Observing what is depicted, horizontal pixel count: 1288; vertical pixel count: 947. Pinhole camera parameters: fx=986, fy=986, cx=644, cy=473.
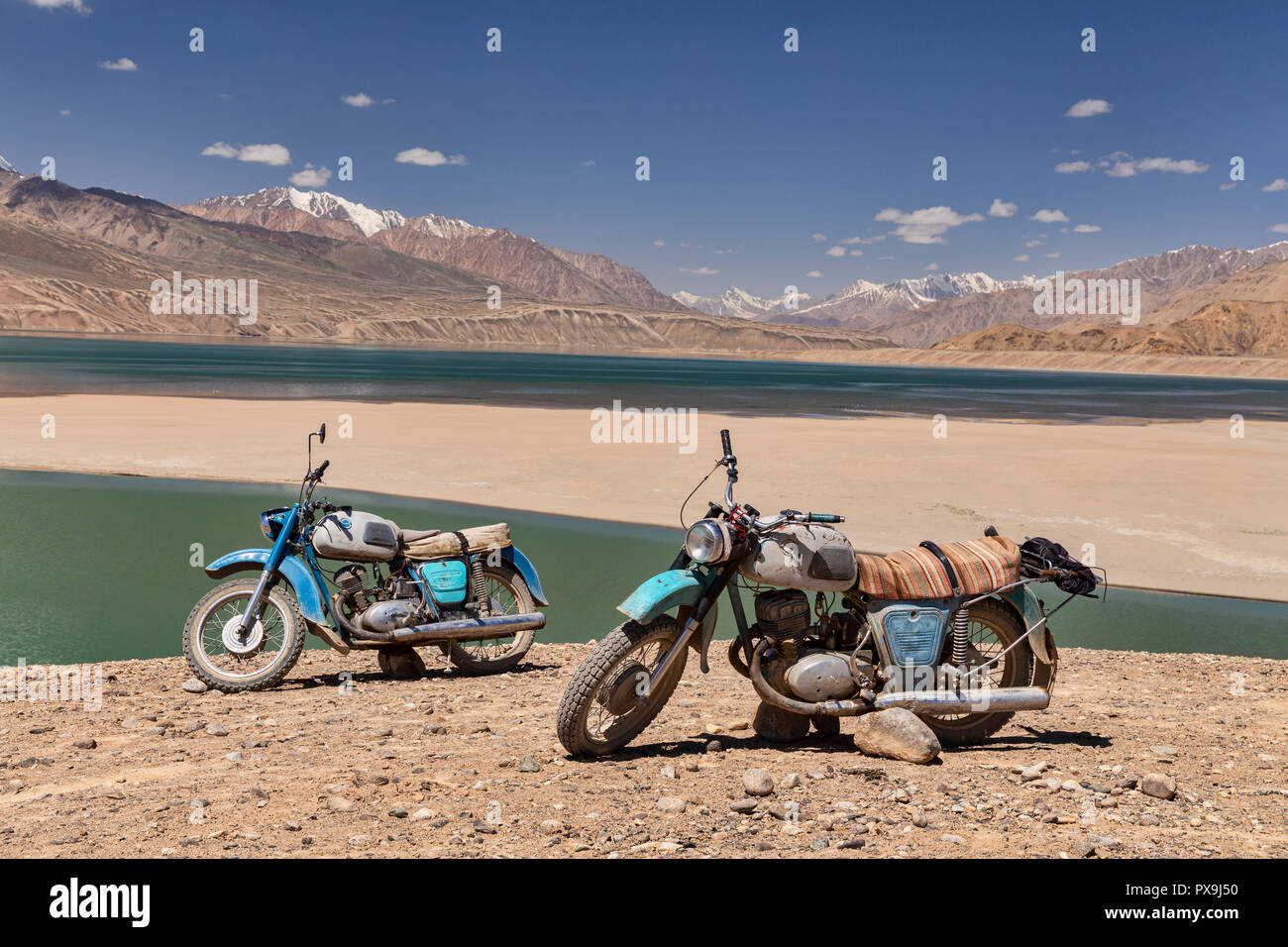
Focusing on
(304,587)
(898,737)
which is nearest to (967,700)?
(898,737)

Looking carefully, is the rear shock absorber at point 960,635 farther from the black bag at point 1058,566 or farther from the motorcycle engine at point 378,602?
the motorcycle engine at point 378,602

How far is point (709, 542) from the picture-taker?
5660 millimetres

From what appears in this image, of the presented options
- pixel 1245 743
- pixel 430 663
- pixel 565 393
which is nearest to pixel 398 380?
pixel 565 393

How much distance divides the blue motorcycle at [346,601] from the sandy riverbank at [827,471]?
8.54 metres

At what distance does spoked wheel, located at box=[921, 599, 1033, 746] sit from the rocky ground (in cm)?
16

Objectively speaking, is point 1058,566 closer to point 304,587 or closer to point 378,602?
point 378,602

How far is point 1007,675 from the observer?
662cm

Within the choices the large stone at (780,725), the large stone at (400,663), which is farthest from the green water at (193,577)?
the large stone at (780,725)

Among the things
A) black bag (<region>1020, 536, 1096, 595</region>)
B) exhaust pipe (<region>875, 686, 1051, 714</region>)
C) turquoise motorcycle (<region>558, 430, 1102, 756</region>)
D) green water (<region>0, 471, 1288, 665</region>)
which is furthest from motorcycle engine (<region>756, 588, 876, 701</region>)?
green water (<region>0, 471, 1288, 665</region>)

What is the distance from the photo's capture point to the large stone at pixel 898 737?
5.86m

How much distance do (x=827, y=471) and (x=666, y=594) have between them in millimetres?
19005
